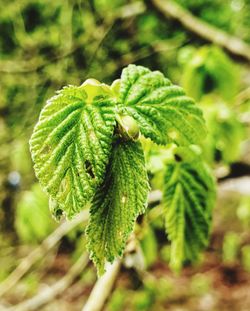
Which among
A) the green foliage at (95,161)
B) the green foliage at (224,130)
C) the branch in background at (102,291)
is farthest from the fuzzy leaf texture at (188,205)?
the green foliage at (224,130)

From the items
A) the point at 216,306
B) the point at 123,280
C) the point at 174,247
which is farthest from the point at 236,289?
the point at 174,247

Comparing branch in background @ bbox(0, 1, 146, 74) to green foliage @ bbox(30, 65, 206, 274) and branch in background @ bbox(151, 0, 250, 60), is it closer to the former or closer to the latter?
branch in background @ bbox(151, 0, 250, 60)

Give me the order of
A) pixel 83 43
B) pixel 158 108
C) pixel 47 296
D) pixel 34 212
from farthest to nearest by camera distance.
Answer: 1. pixel 83 43
2. pixel 34 212
3. pixel 47 296
4. pixel 158 108

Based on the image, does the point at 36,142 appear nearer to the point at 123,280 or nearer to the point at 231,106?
the point at 231,106

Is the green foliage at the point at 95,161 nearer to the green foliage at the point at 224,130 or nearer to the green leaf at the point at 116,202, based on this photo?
the green leaf at the point at 116,202

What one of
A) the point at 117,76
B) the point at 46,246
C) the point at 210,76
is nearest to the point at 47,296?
the point at 46,246

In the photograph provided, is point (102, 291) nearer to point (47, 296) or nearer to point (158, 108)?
point (158, 108)

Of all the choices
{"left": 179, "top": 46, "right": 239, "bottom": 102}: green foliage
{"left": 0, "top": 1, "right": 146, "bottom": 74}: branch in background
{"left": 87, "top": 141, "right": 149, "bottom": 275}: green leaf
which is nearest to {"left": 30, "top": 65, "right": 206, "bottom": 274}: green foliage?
{"left": 87, "top": 141, "right": 149, "bottom": 275}: green leaf
